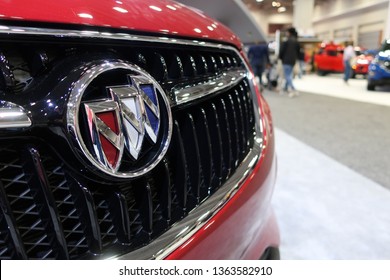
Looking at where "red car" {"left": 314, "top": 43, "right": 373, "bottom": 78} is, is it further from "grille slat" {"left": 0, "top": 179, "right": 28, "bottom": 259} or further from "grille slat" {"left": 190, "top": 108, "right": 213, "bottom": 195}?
"grille slat" {"left": 0, "top": 179, "right": 28, "bottom": 259}

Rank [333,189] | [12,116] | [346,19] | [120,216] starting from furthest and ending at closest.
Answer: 1. [346,19]
2. [333,189]
3. [120,216]
4. [12,116]

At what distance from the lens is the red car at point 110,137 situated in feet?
1.58

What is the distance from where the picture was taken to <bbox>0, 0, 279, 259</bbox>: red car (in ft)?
1.58

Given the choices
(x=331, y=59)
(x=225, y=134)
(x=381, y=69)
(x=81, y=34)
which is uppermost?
(x=81, y=34)

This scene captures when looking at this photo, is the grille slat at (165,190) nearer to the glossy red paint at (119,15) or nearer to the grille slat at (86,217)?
the grille slat at (86,217)

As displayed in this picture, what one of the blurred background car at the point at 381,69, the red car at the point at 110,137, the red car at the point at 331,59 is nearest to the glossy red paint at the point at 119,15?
the red car at the point at 110,137

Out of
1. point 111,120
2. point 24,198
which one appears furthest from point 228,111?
point 24,198

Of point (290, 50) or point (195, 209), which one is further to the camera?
point (290, 50)

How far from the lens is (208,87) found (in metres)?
0.80

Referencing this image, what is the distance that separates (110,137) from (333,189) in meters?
2.11

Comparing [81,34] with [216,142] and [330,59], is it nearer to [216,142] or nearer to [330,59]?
[216,142]

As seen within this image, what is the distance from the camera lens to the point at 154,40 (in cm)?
66

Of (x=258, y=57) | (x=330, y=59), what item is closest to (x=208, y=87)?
(x=258, y=57)
